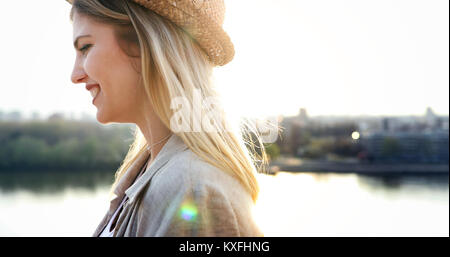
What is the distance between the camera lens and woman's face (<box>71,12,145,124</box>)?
26.6 inches

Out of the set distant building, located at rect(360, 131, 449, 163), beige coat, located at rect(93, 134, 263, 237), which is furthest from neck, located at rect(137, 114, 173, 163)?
distant building, located at rect(360, 131, 449, 163)

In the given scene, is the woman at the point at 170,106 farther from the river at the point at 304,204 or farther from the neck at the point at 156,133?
the river at the point at 304,204

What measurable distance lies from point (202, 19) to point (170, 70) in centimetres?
11

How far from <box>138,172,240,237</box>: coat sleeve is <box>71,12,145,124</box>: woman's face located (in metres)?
0.23

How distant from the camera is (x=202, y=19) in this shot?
67 centimetres

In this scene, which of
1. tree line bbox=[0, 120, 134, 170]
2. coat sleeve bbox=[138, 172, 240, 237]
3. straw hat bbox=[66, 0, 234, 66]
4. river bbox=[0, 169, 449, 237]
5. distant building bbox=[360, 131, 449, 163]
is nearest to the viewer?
coat sleeve bbox=[138, 172, 240, 237]

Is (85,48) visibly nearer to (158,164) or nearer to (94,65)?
(94,65)

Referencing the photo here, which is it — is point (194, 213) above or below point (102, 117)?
below

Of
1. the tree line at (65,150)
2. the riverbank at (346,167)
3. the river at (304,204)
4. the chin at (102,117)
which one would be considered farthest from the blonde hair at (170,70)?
the riverbank at (346,167)

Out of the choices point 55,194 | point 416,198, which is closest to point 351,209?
point 416,198

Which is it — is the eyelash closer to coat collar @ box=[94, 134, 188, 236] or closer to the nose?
the nose

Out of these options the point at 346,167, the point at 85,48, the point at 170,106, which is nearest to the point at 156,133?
the point at 170,106

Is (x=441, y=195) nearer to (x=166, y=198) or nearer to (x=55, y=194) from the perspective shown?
(x=55, y=194)
